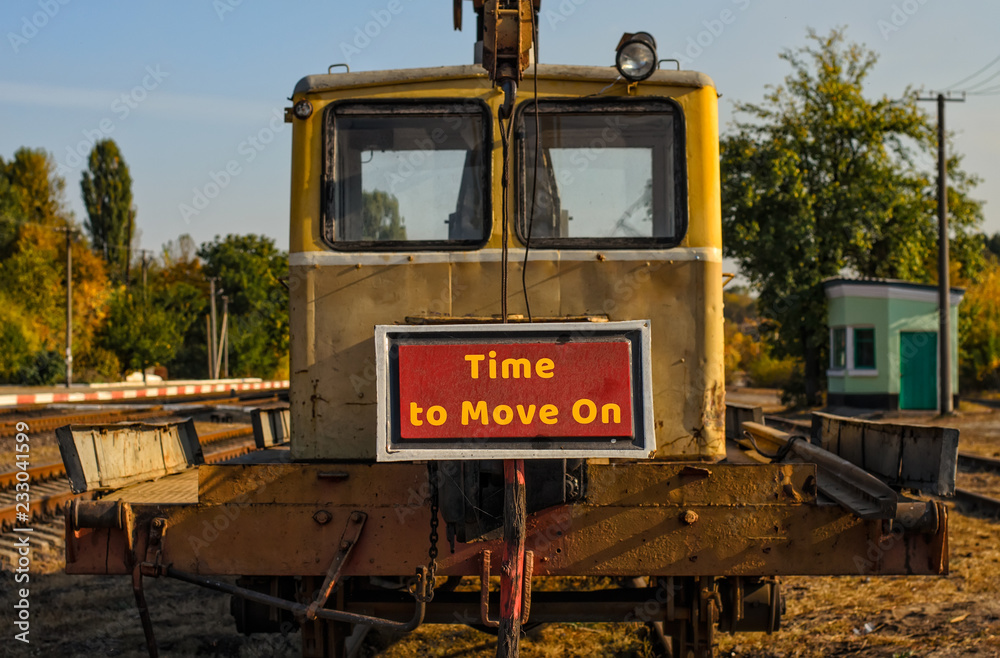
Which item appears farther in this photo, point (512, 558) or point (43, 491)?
point (43, 491)

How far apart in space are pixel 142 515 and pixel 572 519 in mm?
1780

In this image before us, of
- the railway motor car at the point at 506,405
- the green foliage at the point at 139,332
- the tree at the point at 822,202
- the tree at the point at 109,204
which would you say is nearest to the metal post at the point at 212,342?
the green foliage at the point at 139,332

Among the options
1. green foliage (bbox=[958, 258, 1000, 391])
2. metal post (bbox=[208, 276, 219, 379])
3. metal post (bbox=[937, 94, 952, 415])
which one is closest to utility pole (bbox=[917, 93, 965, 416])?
metal post (bbox=[937, 94, 952, 415])

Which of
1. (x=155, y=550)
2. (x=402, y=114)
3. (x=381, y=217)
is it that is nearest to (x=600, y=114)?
(x=402, y=114)

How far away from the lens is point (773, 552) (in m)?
3.53

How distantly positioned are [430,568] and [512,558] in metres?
0.45

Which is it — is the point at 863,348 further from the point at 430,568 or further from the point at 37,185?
the point at 37,185

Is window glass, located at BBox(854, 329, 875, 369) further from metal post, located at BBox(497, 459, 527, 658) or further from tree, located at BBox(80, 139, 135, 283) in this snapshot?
tree, located at BBox(80, 139, 135, 283)

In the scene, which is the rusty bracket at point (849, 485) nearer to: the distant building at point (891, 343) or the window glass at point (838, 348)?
the distant building at point (891, 343)

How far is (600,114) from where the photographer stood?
4219 millimetres

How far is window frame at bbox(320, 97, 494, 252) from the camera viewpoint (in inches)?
165

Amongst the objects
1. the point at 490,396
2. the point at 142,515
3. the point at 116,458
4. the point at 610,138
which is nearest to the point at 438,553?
the point at 490,396

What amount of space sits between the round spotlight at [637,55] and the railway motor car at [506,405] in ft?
0.04

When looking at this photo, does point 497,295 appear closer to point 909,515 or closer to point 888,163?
point 909,515
